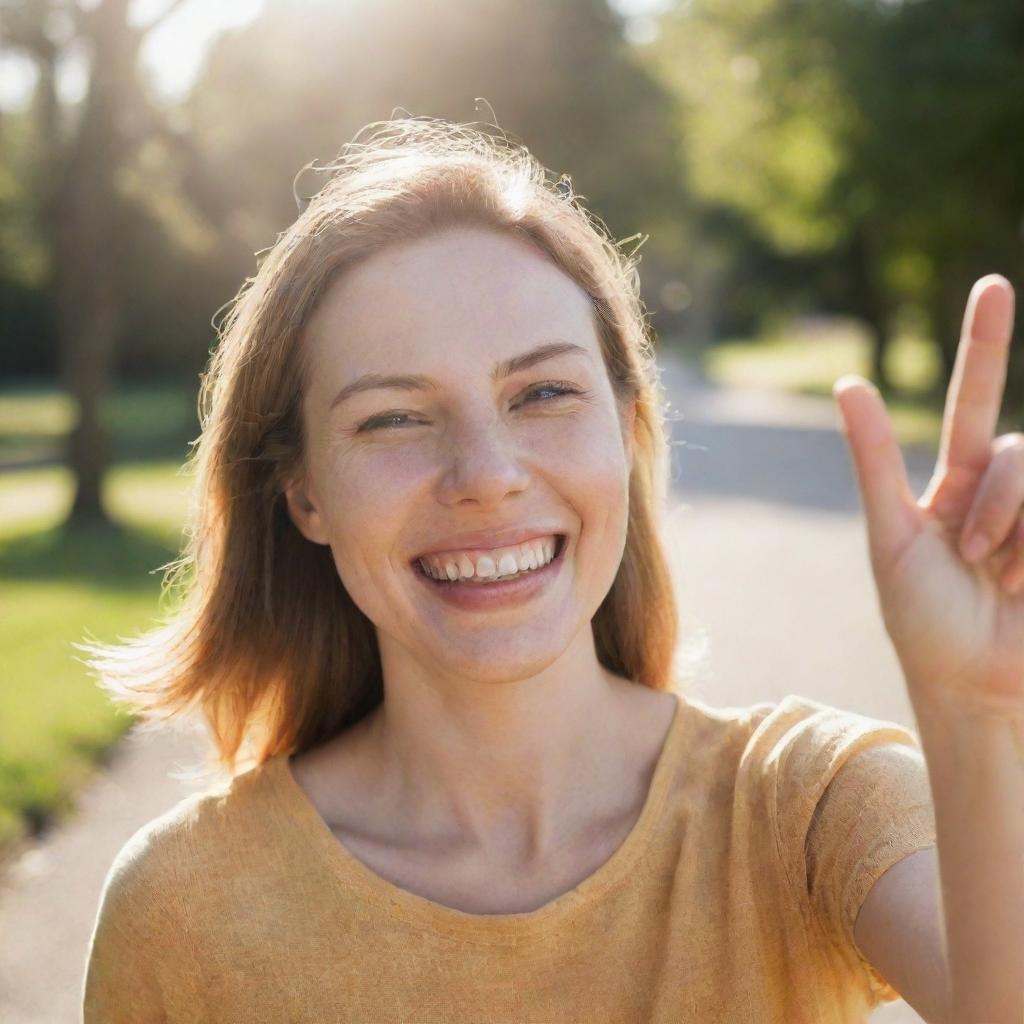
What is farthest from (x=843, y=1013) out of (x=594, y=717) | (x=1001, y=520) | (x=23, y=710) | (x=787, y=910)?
(x=23, y=710)

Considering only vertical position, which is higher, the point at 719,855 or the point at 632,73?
the point at 632,73

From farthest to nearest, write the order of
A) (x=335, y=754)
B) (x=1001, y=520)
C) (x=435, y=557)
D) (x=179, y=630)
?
(x=179, y=630) < (x=335, y=754) < (x=435, y=557) < (x=1001, y=520)

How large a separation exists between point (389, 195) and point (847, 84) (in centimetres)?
2071

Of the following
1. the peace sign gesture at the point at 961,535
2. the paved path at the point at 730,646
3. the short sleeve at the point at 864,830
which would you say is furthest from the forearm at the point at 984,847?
the paved path at the point at 730,646

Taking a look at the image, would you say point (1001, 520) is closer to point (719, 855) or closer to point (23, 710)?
point (719, 855)

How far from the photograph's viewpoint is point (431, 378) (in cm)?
220

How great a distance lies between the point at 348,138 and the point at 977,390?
22.6 metres

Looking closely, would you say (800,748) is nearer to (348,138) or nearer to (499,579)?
(499,579)

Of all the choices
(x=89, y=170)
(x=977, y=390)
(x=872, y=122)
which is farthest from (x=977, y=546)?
(x=872, y=122)

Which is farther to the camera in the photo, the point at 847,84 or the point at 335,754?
the point at 847,84

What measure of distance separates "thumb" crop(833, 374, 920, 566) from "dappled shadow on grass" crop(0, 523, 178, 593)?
8.62m

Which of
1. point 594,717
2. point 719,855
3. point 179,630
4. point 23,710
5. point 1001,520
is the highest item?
point 1001,520

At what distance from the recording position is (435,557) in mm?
2238

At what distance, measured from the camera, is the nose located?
216 cm
